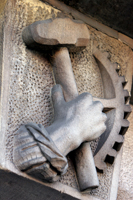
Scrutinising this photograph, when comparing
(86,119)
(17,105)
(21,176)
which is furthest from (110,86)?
(21,176)

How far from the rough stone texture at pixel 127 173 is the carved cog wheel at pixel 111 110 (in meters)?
0.23

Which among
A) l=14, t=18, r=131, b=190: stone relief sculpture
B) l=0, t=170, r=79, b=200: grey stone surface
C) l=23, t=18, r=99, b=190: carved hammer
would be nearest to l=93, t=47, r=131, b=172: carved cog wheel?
l=14, t=18, r=131, b=190: stone relief sculpture

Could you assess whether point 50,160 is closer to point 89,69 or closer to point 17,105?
point 17,105

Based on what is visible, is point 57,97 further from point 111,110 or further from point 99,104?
point 111,110

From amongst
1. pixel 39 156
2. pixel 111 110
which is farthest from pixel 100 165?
pixel 39 156

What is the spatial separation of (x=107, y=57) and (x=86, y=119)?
0.43 meters

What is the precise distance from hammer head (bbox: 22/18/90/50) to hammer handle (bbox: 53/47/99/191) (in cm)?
5

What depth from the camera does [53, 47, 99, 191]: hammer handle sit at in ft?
4.21

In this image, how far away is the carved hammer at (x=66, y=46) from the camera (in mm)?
1298

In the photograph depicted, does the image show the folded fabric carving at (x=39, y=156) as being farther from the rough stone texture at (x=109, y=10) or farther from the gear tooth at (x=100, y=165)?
the rough stone texture at (x=109, y=10)

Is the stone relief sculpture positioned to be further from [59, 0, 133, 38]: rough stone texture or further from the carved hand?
[59, 0, 133, 38]: rough stone texture

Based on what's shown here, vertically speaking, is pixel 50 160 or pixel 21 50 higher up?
pixel 21 50

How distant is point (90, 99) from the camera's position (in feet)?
4.31

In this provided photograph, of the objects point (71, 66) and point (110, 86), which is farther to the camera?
point (110, 86)
